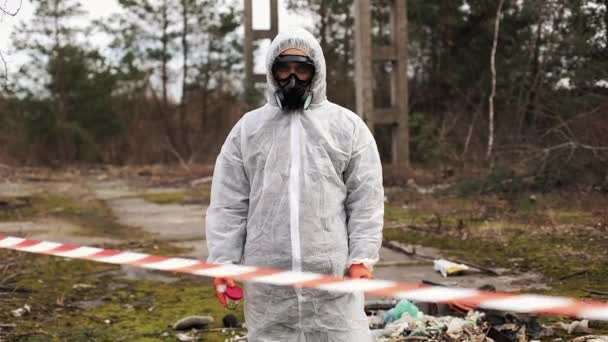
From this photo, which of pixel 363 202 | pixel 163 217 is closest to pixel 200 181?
pixel 163 217

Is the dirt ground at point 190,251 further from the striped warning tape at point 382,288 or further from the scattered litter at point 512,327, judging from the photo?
the striped warning tape at point 382,288

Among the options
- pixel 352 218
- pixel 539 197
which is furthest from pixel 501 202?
pixel 352 218

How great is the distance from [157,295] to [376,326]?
2.26 meters

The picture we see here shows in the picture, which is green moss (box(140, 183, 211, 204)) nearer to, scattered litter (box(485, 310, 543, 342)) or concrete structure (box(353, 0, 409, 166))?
concrete structure (box(353, 0, 409, 166))

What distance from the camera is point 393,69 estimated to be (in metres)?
17.3

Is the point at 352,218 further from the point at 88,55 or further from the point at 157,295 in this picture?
the point at 88,55

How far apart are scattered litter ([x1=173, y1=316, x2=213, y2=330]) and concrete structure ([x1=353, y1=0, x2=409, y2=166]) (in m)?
11.5

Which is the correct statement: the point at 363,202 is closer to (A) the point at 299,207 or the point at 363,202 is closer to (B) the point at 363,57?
(A) the point at 299,207

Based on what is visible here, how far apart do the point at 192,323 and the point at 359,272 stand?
259 cm

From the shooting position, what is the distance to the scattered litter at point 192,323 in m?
5.36

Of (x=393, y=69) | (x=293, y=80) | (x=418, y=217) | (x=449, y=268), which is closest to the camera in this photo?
(x=293, y=80)

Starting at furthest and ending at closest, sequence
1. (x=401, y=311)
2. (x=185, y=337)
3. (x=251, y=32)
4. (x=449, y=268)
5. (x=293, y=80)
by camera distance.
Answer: (x=251, y=32) → (x=449, y=268) → (x=185, y=337) → (x=401, y=311) → (x=293, y=80)

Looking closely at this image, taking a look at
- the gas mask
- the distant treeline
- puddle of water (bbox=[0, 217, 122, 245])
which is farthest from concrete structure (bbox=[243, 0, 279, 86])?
the gas mask

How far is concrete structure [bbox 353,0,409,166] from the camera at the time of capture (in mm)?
16438
